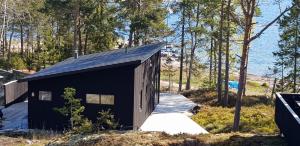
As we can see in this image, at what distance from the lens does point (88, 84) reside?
65.7ft

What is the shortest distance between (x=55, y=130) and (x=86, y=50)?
22.4 metres

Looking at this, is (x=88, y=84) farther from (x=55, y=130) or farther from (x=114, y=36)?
(x=114, y=36)

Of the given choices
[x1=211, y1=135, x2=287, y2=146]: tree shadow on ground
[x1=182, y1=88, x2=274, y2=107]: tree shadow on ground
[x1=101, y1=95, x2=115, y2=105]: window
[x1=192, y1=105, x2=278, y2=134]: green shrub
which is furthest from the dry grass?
[x1=182, y1=88, x2=274, y2=107]: tree shadow on ground

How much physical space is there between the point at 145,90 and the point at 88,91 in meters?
3.37

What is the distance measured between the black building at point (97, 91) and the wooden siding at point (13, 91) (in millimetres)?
4871

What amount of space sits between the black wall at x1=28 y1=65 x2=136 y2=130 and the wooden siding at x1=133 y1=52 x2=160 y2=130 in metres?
0.39

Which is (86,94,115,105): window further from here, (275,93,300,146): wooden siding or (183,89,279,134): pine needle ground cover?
(275,93,300,146): wooden siding

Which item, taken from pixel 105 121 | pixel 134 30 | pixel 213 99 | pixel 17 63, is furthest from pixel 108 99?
pixel 17 63

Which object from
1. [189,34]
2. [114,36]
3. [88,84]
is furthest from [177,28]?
[88,84]

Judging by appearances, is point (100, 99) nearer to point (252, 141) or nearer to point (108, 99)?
point (108, 99)

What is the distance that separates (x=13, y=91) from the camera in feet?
86.9

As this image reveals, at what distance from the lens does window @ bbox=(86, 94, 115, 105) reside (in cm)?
1977

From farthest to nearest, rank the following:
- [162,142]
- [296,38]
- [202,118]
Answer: [296,38], [202,118], [162,142]

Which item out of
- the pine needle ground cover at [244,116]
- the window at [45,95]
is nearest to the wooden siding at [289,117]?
the pine needle ground cover at [244,116]
